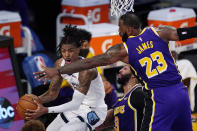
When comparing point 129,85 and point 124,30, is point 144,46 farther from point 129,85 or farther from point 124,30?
point 129,85

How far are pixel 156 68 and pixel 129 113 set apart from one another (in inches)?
39.7

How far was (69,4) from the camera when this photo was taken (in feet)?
29.7

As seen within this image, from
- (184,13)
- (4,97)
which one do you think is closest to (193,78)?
(184,13)

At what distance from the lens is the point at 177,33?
485cm

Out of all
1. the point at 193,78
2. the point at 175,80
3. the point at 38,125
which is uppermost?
the point at 175,80

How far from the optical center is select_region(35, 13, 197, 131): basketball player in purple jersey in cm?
480

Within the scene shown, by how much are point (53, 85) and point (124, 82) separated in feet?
3.69

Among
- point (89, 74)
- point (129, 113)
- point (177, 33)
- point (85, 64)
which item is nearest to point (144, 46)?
point (177, 33)

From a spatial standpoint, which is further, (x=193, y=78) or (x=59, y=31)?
(x=59, y=31)

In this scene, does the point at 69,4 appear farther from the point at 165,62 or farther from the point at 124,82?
the point at 165,62

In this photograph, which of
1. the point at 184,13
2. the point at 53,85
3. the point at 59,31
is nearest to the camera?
the point at 53,85

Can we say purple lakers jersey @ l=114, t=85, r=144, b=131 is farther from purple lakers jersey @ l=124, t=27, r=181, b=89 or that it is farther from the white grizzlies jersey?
purple lakers jersey @ l=124, t=27, r=181, b=89

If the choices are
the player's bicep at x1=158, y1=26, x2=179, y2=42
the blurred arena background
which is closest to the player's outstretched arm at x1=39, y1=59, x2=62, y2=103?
the blurred arena background

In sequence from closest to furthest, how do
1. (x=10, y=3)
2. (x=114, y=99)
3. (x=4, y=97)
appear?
(x=4, y=97), (x=114, y=99), (x=10, y=3)
